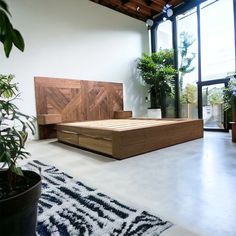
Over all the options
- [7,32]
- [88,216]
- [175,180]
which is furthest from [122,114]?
[7,32]

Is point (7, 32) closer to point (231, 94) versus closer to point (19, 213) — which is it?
point (19, 213)

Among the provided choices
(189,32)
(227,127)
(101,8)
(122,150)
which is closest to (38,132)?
(122,150)

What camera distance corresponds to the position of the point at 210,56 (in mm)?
5496

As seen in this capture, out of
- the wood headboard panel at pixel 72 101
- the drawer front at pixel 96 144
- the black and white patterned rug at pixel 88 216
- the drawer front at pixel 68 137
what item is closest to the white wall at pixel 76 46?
the wood headboard panel at pixel 72 101

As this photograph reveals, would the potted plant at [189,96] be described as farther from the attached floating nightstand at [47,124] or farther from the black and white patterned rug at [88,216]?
the black and white patterned rug at [88,216]

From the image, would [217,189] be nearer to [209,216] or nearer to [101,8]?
[209,216]

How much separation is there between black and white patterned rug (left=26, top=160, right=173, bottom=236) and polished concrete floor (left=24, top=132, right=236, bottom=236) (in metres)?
0.12

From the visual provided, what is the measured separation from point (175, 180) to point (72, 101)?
4.00 metres

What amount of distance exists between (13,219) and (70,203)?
703 millimetres

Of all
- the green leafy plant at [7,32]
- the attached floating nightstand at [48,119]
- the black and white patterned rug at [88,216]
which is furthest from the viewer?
the attached floating nightstand at [48,119]

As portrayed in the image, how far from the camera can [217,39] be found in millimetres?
5359

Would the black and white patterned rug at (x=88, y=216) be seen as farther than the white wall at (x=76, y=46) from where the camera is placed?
No

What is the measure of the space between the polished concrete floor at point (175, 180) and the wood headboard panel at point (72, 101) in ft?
6.15

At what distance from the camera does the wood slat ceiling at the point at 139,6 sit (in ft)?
19.8
